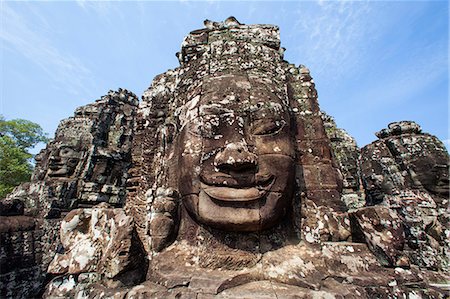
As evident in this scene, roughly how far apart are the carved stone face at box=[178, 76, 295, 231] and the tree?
769 inches

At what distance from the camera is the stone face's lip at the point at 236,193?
83.4 inches

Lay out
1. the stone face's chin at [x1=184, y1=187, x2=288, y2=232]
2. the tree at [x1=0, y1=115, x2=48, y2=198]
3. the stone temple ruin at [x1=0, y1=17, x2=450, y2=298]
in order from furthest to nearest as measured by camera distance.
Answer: the tree at [x1=0, y1=115, x2=48, y2=198], the stone face's chin at [x1=184, y1=187, x2=288, y2=232], the stone temple ruin at [x1=0, y1=17, x2=450, y2=298]

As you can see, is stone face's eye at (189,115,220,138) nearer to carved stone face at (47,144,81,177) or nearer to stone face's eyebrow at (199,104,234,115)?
stone face's eyebrow at (199,104,234,115)

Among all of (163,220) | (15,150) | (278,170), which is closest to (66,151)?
(163,220)

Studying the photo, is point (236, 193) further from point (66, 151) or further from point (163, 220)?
point (66, 151)

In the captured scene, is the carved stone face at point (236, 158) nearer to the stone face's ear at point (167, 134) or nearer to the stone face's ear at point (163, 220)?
the stone face's ear at point (163, 220)

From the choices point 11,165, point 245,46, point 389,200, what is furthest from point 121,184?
point 11,165

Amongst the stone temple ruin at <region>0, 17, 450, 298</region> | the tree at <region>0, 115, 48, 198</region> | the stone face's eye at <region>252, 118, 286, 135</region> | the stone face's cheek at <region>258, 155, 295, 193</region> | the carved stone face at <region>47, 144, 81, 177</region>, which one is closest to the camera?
the stone temple ruin at <region>0, 17, 450, 298</region>

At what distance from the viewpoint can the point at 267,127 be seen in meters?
2.39

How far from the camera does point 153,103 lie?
331 centimetres

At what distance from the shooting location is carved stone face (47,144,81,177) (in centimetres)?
881

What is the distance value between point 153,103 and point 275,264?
2.58 m

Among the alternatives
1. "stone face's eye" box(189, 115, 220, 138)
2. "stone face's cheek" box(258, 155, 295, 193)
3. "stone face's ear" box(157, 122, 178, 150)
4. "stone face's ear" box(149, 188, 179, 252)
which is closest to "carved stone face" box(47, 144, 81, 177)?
"stone face's ear" box(157, 122, 178, 150)

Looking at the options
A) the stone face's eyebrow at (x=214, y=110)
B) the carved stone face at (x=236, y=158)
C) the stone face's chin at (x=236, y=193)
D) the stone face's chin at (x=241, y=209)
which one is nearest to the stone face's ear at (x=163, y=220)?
the carved stone face at (x=236, y=158)
